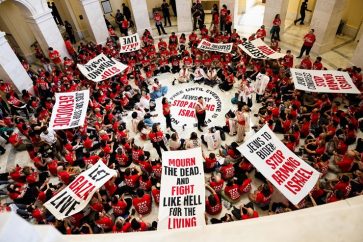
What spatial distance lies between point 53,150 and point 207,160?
5959mm

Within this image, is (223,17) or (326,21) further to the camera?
(223,17)

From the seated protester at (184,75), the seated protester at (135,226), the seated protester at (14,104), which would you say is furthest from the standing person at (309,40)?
the seated protester at (14,104)

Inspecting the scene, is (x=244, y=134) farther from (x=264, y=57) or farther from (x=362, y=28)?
(x=362, y=28)

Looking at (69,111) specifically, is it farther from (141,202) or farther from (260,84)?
(260,84)

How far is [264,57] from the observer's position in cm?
1264

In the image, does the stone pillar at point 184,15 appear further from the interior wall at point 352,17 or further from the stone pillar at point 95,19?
the interior wall at point 352,17

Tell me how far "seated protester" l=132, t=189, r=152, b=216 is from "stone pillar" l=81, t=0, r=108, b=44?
12.9m

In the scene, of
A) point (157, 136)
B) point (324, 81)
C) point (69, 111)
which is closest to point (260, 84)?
point (324, 81)

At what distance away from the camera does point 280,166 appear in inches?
290

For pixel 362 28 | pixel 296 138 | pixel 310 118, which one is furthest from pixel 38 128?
pixel 362 28

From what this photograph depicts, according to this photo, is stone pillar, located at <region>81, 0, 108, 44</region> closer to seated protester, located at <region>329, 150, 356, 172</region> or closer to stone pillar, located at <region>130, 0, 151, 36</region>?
stone pillar, located at <region>130, 0, 151, 36</region>

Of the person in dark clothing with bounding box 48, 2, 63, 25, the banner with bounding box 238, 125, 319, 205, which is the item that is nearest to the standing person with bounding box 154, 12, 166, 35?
the person in dark clothing with bounding box 48, 2, 63, 25

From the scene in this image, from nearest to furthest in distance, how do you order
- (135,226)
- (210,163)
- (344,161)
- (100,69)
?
(135,226) < (344,161) < (210,163) < (100,69)

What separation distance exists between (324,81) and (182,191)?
7.31 m
